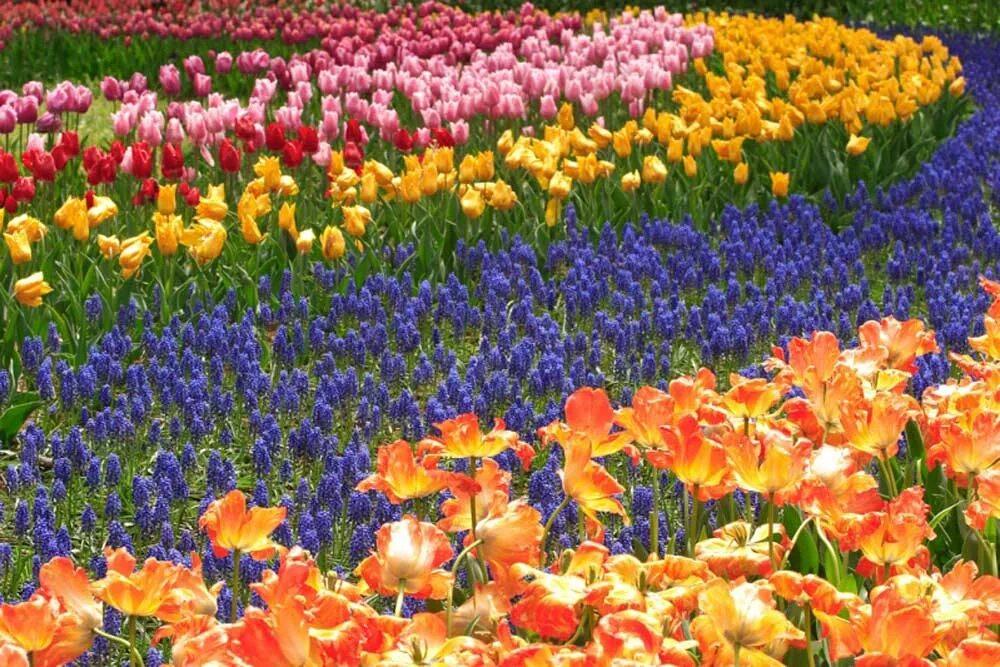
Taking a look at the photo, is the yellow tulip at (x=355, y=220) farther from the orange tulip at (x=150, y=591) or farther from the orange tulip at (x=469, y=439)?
the orange tulip at (x=150, y=591)

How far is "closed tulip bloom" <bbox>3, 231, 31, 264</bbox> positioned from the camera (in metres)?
5.10

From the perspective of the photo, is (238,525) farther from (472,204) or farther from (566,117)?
(566,117)

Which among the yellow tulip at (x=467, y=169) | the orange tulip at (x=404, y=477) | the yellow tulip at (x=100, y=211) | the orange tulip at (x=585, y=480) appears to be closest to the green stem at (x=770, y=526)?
the orange tulip at (x=585, y=480)

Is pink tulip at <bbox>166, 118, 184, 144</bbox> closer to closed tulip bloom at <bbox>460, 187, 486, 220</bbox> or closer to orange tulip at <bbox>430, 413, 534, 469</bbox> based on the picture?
closed tulip bloom at <bbox>460, 187, 486, 220</bbox>

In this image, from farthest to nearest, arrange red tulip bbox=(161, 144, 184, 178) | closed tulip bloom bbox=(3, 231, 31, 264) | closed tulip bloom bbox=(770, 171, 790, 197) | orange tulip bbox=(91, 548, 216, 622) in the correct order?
closed tulip bloom bbox=(770, 171, 790, 197) < red tulip bbox=(161, 144, 184, 178) < closed tulip bloom bbox=(3, 231, 31, 264) < orange tulip bbox=(91, 548, 216, 622)

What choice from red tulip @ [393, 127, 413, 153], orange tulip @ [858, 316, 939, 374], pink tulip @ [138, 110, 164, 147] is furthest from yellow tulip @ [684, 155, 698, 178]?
orange tulip @ [858, 316, 939, 374]

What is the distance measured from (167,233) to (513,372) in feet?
5.09

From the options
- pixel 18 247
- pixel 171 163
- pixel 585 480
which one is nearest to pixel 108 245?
pixel 18 247

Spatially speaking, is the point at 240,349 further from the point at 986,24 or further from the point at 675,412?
the point at 986,24

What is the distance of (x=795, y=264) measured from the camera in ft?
19.5

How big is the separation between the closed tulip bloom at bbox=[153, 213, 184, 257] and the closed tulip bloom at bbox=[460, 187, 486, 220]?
1.26 meters

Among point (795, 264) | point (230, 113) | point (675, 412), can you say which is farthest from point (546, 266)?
point (675, 412)

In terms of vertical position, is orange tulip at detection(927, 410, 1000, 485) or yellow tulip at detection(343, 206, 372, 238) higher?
orange tulip at detection(927, 410, 1000, 485)

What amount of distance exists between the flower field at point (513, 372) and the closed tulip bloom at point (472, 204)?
62 millimetres
